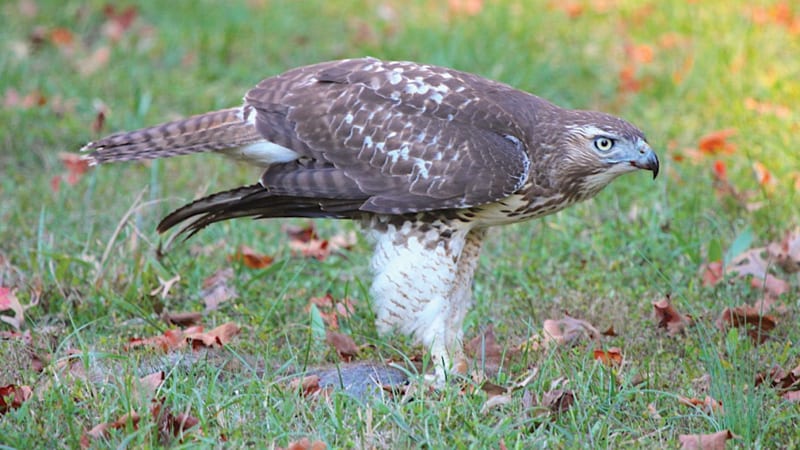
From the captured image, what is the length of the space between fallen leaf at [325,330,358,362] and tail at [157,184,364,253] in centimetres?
50

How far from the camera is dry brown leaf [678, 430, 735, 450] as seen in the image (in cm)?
389

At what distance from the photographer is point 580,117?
16.0ft

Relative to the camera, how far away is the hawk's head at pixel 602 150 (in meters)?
4.69

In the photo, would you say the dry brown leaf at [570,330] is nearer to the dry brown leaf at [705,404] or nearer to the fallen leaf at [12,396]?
the dry brown leaf at [705,404]

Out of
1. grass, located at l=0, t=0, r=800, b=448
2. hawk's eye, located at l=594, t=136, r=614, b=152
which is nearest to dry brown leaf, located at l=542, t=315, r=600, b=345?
grass, located at l=0, t=0, r=800, b=448

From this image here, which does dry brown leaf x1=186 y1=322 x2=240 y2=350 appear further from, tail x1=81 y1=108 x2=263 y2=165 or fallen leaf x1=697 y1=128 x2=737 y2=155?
A: fallen leaf x1=697 y1=128 x2=737 y2=155

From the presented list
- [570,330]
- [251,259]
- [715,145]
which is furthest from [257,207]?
[715,145]

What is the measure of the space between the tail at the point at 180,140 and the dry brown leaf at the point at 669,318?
1.89m

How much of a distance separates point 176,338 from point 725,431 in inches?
89.5

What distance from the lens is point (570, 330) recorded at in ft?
16.8

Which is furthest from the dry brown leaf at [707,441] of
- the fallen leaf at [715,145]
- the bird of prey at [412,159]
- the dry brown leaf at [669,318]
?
the fallen leaf at [715,145]

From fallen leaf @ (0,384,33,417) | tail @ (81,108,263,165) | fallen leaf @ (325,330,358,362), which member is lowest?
fallen leaf @ (325,330,358,362)

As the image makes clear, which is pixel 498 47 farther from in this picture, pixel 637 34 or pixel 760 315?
pixel 760 315

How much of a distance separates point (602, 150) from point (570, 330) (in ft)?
2.81
